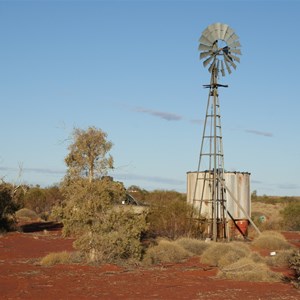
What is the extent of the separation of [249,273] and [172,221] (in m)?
12.0

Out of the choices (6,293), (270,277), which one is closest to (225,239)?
(270,277)

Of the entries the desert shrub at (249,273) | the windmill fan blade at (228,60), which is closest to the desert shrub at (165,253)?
the desert shrub at (249,273)

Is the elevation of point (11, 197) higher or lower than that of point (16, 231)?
higher

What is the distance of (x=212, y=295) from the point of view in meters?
14.2

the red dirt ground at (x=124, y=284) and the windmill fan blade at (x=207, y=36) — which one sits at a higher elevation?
the windmill fan blade at (x=207, y=36)

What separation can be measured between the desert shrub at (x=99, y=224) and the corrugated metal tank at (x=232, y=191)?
987 centimetres

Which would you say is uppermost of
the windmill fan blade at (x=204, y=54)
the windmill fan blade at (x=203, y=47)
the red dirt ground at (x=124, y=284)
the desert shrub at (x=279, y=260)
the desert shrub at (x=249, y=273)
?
the windmill fan blade at (x=203, y=47)

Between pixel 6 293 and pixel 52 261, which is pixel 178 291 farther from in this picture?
pixel 52 261

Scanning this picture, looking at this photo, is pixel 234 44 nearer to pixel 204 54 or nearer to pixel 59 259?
pixel 204 54

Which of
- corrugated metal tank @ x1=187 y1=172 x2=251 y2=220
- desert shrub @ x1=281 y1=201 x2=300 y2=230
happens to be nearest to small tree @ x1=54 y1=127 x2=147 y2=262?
corrugated metal tank @ x1=187 y1=172 x2=251 y2=220

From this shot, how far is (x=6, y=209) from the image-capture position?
112 ft

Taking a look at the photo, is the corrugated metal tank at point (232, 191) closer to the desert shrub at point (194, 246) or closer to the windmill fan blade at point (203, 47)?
the desert shrub at point (194, 246)

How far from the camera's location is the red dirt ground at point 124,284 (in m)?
14.1

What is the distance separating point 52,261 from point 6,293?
6.04m
